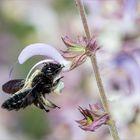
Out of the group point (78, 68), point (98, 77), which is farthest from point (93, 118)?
point (78, 68)

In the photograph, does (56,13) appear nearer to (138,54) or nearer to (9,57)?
(9,57)

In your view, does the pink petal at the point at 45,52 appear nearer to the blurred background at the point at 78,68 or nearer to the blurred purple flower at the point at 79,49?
the blurred purple flower at the point at 79,49

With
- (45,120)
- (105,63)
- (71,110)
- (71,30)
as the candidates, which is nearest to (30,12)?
(71,30)

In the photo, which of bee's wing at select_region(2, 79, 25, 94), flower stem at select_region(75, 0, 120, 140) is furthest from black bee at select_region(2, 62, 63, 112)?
flower stem at select_region(75, 0, 120, 140)

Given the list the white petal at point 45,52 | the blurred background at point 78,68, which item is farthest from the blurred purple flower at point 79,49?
the blurred background at point 78,68

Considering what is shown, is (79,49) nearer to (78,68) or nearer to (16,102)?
(16,102)

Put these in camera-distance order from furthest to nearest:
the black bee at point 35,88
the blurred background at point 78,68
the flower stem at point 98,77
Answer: the blurred background at point 78,68
the black bee at point 35,88
the flower stem at point 98,77
